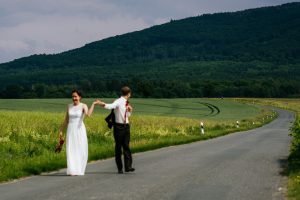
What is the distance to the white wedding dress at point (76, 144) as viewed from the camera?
13.7m

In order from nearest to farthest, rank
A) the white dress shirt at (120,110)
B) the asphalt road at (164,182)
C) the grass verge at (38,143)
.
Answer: the asphalt road at (164,182), the white dress shirt at (120,110), the grass verge at (38,143)

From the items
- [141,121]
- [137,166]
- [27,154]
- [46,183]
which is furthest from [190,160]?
[141,121]

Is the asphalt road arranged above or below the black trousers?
below

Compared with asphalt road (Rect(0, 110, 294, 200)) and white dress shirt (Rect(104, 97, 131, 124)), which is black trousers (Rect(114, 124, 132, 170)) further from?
asphalt road (Rect(0, 110, 294, 200))

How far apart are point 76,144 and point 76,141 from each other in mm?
75

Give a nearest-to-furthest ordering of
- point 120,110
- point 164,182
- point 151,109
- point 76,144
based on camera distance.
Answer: point 164,182 < point 76,144 < point 120,110 < point 151,109

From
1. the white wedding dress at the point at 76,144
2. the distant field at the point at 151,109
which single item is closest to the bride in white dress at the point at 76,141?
the white wedding dress at the point at 76,144

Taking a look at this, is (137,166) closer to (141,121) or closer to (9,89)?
(141,121)

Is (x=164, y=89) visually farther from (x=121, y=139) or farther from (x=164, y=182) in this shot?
(x=164, y=182)

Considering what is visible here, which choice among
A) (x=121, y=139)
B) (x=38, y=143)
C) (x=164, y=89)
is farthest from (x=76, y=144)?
(x=164, y=89)

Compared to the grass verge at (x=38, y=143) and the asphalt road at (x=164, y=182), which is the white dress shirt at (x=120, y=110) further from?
the grass verge at (x=38, y=143)

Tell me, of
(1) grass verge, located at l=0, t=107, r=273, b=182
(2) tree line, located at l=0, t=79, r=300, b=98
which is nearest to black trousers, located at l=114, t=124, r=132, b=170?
(1) grass verge, located at l=0, t=107, r=273, b=182

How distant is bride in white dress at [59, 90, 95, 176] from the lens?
13719 mm

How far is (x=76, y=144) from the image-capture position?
13.9 m
